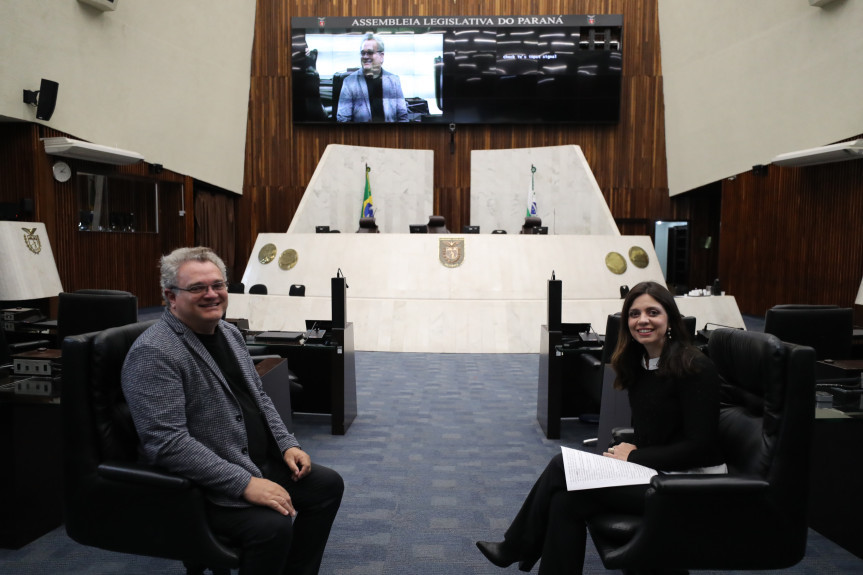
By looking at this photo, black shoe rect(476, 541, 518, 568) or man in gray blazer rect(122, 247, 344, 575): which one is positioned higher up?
man in gray blazer rect(122, 247, 344, 575)

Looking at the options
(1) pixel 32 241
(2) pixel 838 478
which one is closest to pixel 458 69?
(1) pixel 32 241

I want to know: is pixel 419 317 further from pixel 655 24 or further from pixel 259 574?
pixel 655 24

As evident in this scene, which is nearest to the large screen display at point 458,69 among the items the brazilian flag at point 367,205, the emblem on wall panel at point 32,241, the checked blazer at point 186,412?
the brazilian flag at point 367,205

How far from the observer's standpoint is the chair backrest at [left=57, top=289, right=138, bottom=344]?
13.9ft

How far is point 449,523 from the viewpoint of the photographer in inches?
114

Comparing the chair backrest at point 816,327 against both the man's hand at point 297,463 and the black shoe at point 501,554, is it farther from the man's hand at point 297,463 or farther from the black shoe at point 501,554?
the man's hand at point 297,463

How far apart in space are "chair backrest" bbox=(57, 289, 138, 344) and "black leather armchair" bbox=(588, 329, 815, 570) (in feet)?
12.2

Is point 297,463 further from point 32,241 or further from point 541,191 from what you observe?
point 541,191

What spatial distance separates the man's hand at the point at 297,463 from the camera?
2082 millimetres

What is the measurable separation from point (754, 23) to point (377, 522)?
477 inches

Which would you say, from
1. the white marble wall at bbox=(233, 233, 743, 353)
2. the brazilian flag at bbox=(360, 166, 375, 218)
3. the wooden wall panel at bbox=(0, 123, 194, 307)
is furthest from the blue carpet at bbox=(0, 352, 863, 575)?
the brazilian flag at bbox=(360, 166, 375, 218)

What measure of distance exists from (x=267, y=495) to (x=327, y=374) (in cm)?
301

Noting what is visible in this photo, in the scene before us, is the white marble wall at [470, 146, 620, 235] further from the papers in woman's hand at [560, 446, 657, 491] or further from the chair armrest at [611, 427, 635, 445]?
the papers in woman's hand at [560, 446, 657, 491]

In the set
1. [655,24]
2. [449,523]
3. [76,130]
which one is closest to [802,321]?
[449,523]
